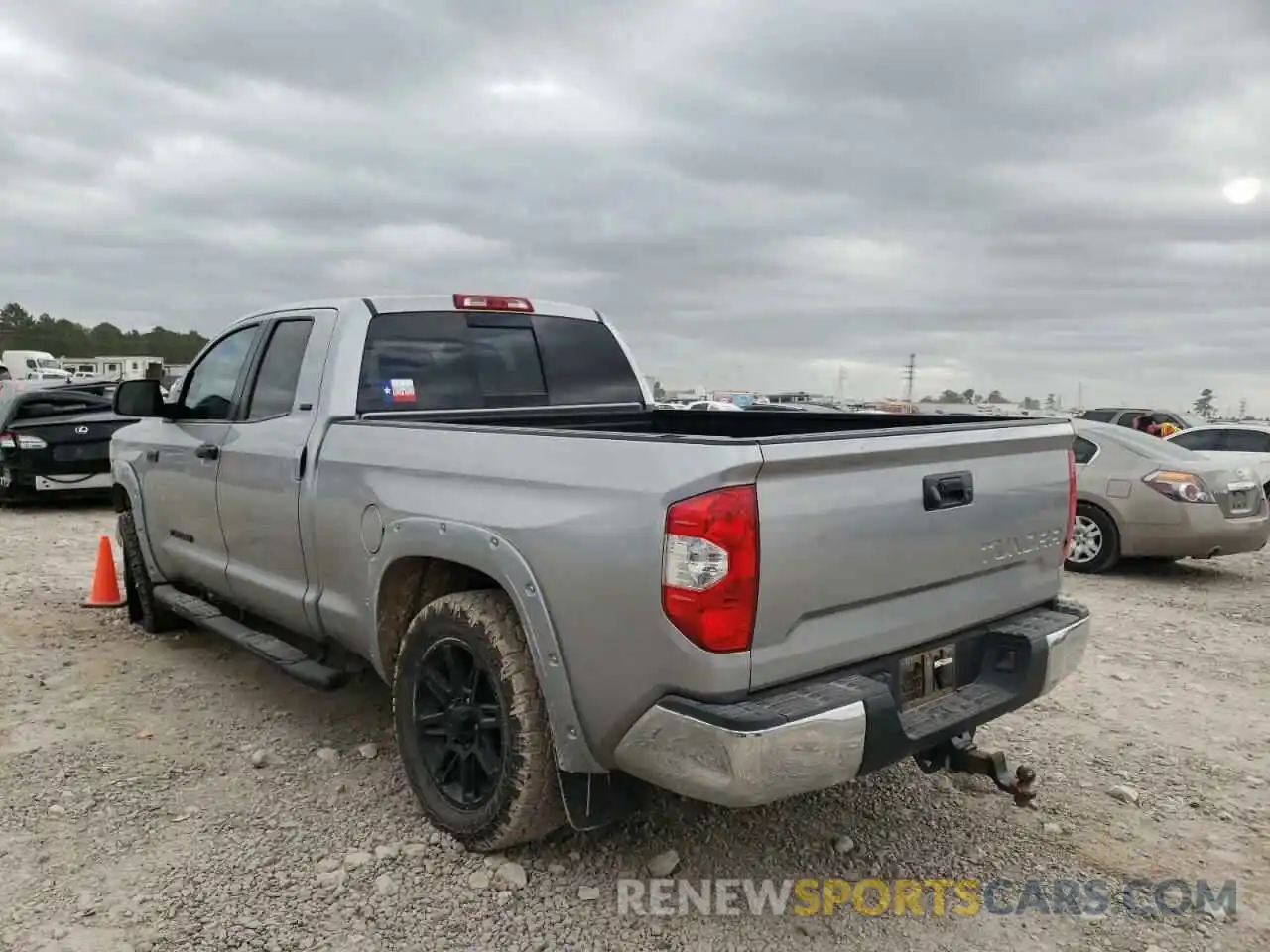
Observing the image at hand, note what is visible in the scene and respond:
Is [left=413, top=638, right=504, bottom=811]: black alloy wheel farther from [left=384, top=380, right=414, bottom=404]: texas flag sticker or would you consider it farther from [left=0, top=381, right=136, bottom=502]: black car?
[left=0, top=381, right=136, bottom=502]: black car

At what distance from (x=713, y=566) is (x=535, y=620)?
650 millimetres

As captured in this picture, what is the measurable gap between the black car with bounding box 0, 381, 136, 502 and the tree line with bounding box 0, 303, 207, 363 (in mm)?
63424

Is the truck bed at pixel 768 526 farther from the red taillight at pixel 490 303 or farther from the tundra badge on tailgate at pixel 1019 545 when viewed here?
the red taillight at pixel 490 303

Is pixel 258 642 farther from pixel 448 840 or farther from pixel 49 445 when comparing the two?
pixel 49 445

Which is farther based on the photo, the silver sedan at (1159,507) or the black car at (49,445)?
the black car at (49,445)

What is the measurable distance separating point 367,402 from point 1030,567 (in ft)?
8.68

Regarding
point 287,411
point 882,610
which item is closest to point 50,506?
point 287,411

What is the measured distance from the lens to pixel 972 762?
3131mm

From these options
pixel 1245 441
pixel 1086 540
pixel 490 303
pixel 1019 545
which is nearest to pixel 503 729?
pixel 1019 545

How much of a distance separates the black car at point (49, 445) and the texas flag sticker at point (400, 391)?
8.79 m

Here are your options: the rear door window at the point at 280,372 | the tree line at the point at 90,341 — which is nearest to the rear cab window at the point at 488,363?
the rear door window at the point at 280,372

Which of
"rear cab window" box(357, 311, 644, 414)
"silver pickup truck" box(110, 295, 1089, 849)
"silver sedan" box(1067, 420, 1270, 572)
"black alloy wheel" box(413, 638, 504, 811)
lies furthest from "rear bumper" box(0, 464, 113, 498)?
"silver sedan" box(1067, 420, 1270, 572)

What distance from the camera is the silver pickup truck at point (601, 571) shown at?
2.41 m

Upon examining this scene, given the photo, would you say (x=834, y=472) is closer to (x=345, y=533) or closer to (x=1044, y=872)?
(x=1044, y=872)
